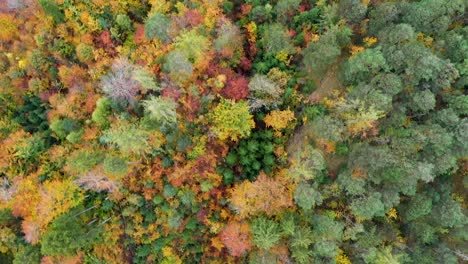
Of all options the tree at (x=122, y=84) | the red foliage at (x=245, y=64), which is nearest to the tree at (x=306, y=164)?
the red foliage at (x=245, y=64)

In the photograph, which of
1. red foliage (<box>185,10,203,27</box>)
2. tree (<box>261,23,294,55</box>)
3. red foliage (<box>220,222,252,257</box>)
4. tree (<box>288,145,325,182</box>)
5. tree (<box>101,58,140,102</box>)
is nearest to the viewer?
tree (<box>288,145,325,182</box>)

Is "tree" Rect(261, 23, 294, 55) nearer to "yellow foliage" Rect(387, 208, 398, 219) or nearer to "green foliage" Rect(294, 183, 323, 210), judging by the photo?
"green foliage" Rect(294, 183, 323, 210)

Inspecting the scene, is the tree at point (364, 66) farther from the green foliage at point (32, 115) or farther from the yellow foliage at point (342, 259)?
the green foliage at point (32, 115)

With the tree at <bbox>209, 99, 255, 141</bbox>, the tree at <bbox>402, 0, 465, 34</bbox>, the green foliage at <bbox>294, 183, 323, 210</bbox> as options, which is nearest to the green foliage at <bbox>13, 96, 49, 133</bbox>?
the tree at <bbox>209, 99, 255, 141</bbox>

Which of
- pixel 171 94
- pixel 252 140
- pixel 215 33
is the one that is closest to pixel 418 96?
pixel 252 140

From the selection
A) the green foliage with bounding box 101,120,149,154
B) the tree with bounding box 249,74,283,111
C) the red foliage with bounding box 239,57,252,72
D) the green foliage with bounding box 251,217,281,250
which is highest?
the red foliage with bounding box 239,57,252,72

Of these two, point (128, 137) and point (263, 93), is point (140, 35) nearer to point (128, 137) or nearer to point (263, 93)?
point (128, 137)
